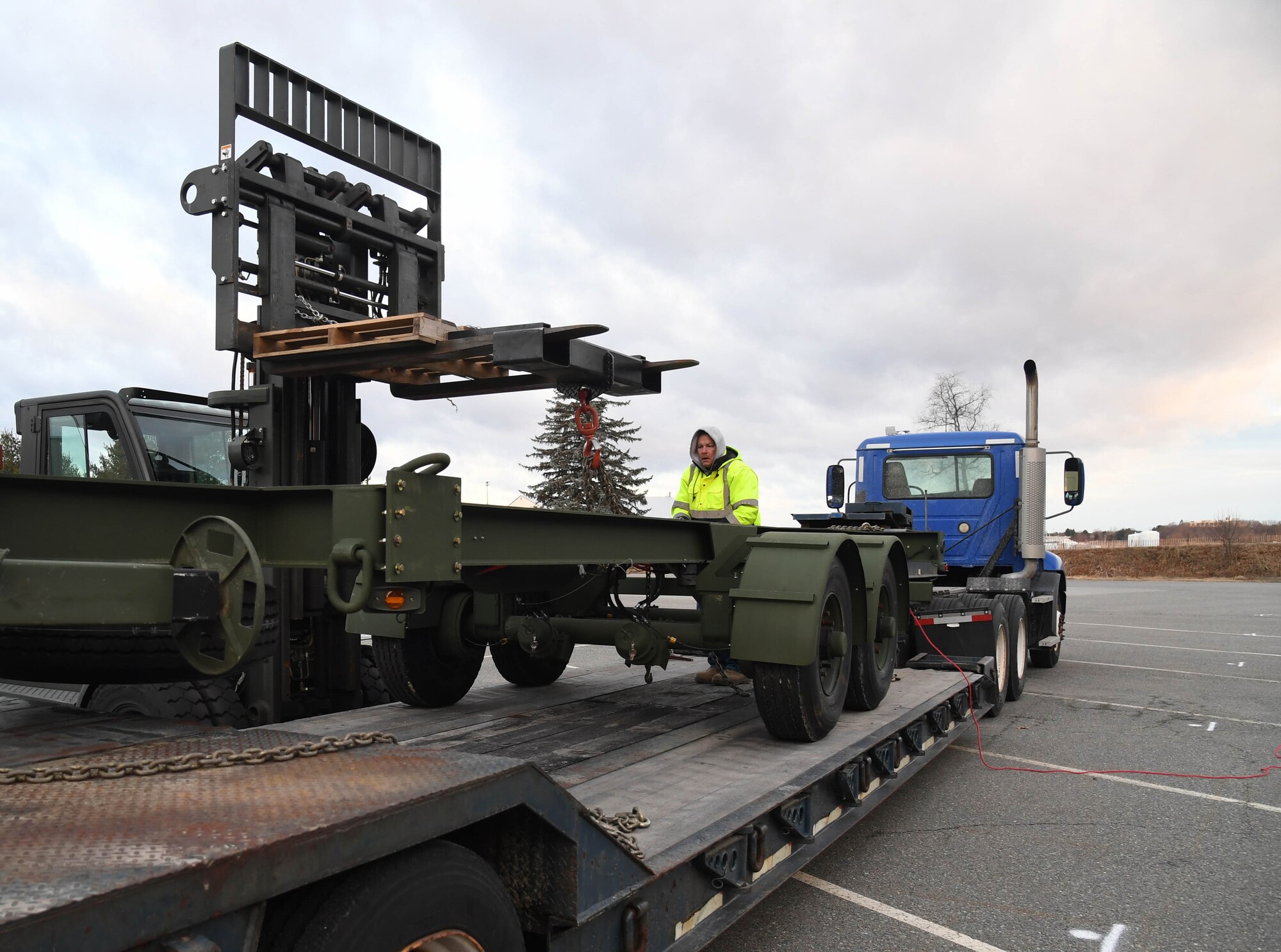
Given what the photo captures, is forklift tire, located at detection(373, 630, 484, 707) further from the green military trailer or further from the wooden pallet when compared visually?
the wooden pallet

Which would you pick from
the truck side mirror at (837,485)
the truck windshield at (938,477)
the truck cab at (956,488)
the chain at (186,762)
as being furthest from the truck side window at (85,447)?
the truck windshield at (938,477)

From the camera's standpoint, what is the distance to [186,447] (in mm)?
6527

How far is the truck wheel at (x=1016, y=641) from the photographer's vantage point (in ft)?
31.1

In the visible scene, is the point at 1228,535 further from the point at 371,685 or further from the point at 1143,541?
the point at 371,685

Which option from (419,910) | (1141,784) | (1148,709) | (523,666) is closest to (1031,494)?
(1148,709)

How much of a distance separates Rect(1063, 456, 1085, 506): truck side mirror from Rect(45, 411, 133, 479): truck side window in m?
9.35

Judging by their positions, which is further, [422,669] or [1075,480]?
[1075,480]

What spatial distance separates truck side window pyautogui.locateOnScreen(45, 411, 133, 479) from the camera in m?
6.18

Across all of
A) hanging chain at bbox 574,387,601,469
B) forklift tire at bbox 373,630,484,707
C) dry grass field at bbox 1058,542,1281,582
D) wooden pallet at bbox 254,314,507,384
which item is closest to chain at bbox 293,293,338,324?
wooden pallet at bbox 254,314,507,384

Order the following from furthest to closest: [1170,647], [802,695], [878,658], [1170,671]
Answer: [1170,647] < [1170,671] < [878,658] < [802,695]

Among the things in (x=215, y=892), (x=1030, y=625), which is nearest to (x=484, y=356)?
(x=215, y=892)

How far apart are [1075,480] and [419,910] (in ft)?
34.0

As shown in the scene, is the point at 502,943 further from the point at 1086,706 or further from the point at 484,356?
the point at 1086,706

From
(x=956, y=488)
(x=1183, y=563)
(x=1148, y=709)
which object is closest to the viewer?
(x=1148, y=709)
